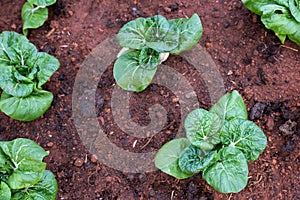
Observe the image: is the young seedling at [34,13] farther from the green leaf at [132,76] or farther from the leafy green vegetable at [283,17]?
the leafy green vegetable at [283,17]

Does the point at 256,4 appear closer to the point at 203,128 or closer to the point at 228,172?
the point at 203,128

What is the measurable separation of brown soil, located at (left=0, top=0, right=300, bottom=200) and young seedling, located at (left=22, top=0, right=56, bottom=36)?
0.11 metres

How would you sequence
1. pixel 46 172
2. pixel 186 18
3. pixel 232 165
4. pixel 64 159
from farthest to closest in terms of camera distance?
pixel 186 18 < pixel 64 159 < pixel 46 172 < pixel 232 165

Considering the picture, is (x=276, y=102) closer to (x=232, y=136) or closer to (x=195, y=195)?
(x=232, y=136)

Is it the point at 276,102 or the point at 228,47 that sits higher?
the point at 228,47

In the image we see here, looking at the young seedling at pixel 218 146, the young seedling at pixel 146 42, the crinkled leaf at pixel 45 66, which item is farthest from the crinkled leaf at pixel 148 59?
the crinkled leaf at pixel 45 66

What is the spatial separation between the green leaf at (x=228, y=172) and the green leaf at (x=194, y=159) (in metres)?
0.06

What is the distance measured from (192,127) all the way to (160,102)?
55cm

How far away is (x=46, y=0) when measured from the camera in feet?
14.0

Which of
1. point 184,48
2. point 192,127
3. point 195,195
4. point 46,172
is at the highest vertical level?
point 184,48

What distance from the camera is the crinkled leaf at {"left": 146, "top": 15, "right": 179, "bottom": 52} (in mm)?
3824

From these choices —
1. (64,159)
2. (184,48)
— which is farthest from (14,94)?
(184,48)

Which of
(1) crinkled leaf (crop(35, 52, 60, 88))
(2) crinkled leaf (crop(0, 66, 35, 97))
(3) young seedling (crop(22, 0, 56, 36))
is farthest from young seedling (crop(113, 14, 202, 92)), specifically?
(3) young seedling (crop(22, 0, 56, 36))

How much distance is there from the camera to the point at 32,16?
4.36 m
